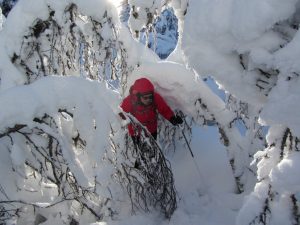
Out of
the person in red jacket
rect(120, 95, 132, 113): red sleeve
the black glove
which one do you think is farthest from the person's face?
the black glove

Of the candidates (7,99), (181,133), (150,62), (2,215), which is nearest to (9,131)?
(7,99)

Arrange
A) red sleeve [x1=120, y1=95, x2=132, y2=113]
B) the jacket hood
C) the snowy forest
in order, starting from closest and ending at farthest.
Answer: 1. the snowy forest
2. the jacket hood
3. red sleeve [x1=120, y1=95, x2=132, y2=113]

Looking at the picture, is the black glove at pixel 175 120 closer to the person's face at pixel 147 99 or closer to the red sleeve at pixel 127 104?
the person's face at pixel 147 99

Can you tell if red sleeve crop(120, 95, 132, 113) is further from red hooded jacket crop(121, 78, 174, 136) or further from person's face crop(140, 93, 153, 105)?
person's face crop(140, 93, 153, 105)

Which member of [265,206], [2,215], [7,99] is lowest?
[2,215]

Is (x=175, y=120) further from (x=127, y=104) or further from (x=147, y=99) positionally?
(x=127, y=104)

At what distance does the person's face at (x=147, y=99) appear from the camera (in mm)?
4552

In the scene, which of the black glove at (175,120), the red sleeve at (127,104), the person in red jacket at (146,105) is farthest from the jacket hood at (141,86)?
the black glove at (175,120)

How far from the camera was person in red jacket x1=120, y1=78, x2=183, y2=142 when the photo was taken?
4.51 meters

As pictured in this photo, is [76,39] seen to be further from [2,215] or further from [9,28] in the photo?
[2,215]

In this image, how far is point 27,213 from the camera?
3.92 m

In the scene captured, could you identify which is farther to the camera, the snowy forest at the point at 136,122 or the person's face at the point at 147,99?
the person's face at the point at 147,99

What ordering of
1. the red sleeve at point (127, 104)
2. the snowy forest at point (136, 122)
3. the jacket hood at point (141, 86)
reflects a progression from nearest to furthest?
the snowy forest at point (136, 122), the jacket hood at point (141, 86), the red sleeve at point (127, 104)

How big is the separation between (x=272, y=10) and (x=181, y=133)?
334cm
